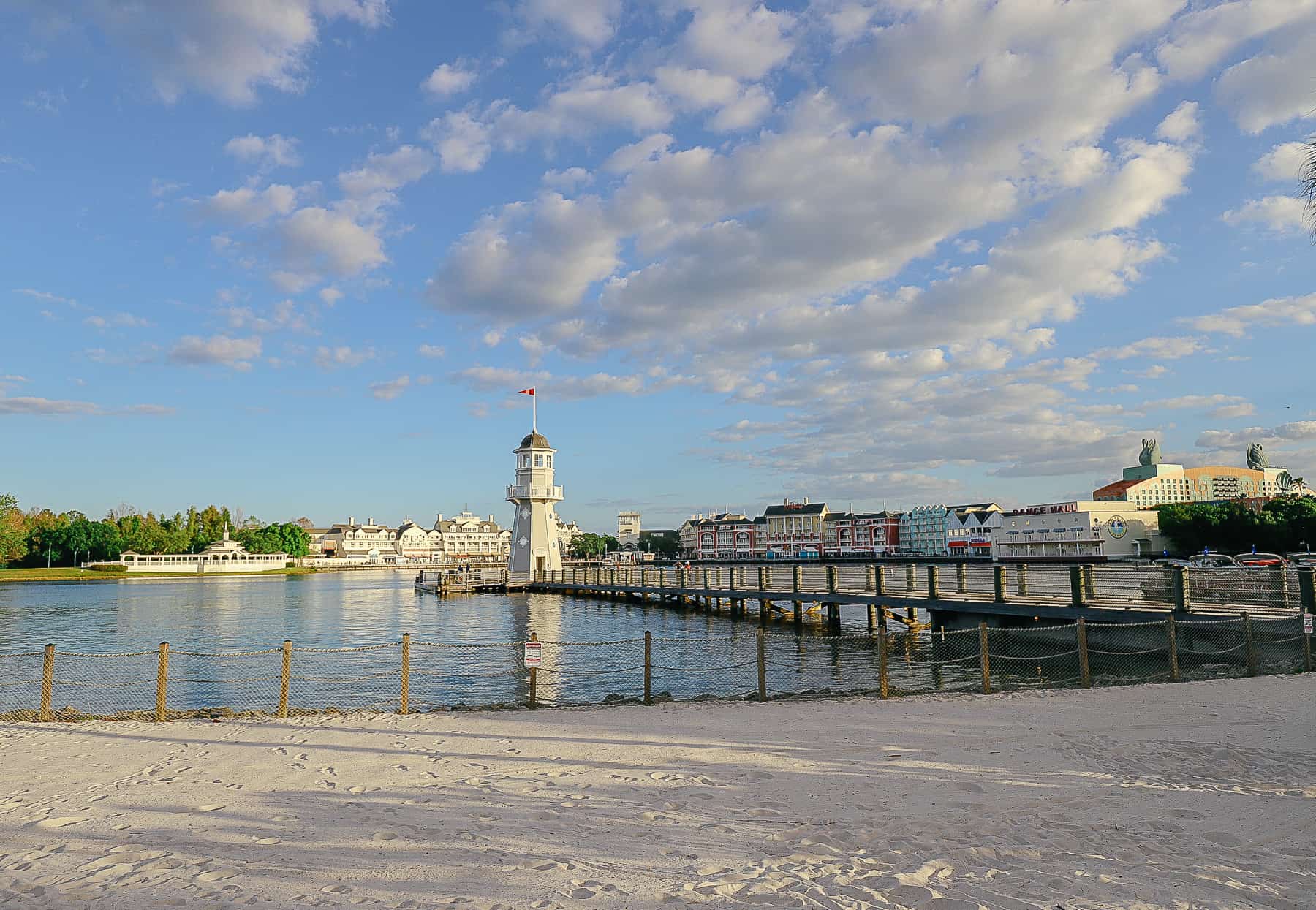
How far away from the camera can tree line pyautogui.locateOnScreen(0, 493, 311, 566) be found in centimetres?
11981

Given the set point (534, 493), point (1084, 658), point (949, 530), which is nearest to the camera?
point (1084, 658)

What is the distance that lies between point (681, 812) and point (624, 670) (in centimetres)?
1709

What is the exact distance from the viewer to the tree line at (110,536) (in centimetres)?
11981

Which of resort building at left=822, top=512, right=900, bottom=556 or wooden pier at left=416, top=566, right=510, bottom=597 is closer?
wooden pier at left=416, top=566, right=510, bottom=597

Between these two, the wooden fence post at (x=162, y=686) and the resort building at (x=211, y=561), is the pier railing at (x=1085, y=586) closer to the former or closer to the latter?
the wooden fence post at (x=162, y=686)

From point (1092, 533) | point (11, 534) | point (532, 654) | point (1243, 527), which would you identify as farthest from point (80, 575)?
point (1243, 527)

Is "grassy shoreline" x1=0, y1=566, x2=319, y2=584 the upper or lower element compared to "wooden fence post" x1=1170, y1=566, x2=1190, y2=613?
lower

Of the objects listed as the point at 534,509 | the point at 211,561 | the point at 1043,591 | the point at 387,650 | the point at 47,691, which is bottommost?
the point at 387,650

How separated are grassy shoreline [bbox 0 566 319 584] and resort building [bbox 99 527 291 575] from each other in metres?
0.87

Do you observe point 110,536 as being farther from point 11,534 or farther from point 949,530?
point 949,530

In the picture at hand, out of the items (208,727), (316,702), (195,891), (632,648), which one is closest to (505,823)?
(195,891)

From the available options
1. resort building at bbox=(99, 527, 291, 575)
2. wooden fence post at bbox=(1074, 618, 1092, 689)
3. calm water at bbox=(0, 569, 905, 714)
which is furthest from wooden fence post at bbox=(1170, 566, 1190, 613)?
resort building at bbox=(99, 527, 291, 575)

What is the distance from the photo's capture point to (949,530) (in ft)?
551

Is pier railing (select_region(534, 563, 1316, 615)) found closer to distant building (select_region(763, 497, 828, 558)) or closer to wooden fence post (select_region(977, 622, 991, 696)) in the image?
wooden fence post (select_region(977, 622, 991, 696))
